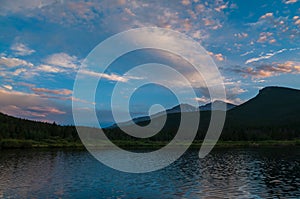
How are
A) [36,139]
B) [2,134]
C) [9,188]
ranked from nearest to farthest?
[9,188] < [2,134] < [36,139]

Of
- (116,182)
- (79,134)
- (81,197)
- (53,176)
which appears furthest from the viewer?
(79,134)

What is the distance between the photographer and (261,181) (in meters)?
45.9

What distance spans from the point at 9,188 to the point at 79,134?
530 feet

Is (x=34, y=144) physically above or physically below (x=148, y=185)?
above

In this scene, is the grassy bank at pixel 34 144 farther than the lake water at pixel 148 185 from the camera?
Yes

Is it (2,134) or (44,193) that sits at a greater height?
(2,134)

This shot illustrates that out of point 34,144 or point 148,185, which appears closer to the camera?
point 148,185

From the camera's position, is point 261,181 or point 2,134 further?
point 2,134

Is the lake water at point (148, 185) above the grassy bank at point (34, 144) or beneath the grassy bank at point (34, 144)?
beneath

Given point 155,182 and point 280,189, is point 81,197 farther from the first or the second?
point 280,189

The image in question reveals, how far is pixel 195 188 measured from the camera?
39.7m

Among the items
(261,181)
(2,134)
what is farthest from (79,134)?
(261,181)

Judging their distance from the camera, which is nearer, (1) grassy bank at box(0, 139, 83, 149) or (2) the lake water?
(2) the lake water

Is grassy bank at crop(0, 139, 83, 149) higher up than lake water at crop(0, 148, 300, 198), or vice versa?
grassy bank at crop(0, 139, 83, 149)
